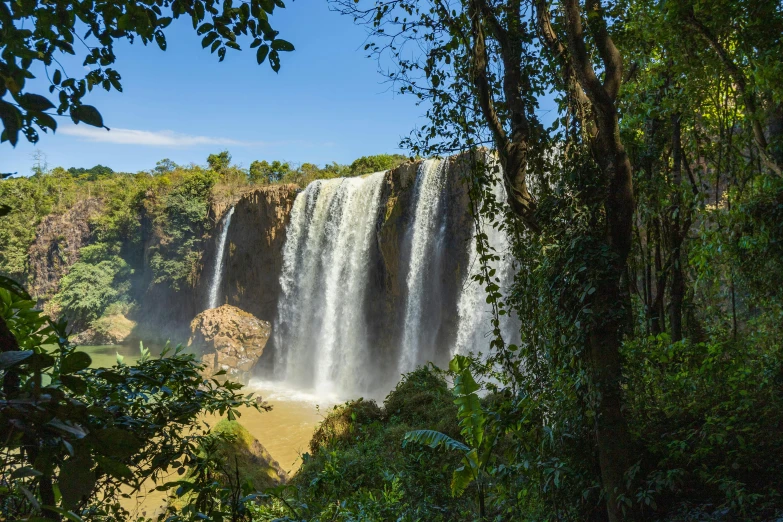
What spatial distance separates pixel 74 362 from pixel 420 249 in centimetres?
1552

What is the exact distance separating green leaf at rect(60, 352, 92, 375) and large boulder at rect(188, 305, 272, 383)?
20.2m

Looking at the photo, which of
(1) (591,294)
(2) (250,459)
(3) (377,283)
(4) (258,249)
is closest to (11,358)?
(1) (591,294)

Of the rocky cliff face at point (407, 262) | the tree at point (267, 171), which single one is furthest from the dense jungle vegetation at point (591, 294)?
the tree at point (267, 171)

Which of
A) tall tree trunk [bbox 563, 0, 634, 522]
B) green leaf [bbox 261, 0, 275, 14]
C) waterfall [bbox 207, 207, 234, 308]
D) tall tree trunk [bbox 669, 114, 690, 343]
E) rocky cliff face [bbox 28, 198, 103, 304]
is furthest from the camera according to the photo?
rocky cliff face [bbox 28, 198, 103, 304]

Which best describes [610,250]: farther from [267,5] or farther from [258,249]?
[258,249]

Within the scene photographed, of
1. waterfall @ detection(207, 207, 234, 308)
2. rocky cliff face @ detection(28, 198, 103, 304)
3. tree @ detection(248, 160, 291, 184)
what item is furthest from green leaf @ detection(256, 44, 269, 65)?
rocky cliff face @ detection(28, 198, 103, 304)

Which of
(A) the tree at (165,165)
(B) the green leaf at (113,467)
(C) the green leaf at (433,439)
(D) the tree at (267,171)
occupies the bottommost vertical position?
(C) the green leaf at (433,439)

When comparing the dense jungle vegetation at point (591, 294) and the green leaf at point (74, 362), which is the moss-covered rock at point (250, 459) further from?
the green leaf at point (74, 362)

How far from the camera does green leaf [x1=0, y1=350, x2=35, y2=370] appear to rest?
70 cm

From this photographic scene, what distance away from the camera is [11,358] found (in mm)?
709

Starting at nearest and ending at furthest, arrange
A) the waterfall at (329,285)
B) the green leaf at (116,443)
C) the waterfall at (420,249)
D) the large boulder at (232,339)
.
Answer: the green leaf at (116,443), the waterfall at (420,249), the waterfall at (329,285), the large boulder at (232,339)

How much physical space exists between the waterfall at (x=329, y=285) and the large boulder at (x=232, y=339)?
1075 mm

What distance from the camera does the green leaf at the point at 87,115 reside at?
90cm

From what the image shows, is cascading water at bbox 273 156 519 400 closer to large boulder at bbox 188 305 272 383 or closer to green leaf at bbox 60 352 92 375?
large boulder at bbox 188 305 272 383
